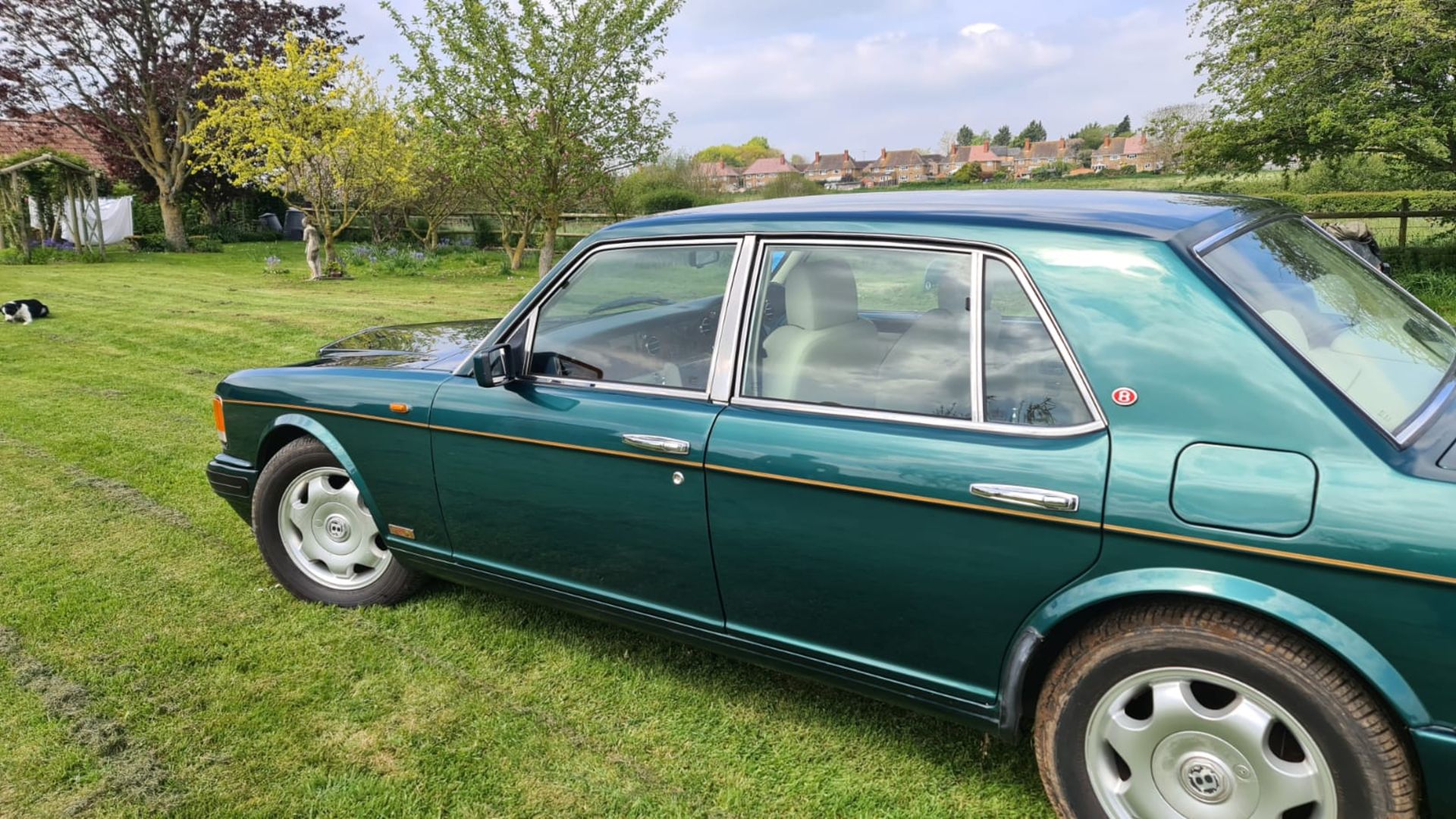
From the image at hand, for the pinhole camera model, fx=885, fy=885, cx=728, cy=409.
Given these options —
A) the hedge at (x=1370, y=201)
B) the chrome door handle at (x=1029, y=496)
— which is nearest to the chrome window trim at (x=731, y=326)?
the chrome door handle at (x=1029, y=496)

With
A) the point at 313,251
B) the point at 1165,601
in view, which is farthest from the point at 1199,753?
the point at 313,251

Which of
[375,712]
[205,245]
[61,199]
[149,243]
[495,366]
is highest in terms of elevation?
[61,199]

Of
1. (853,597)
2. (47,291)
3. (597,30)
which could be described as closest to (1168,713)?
(853,597)

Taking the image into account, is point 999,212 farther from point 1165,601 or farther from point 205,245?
point 205,245

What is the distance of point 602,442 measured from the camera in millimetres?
2711

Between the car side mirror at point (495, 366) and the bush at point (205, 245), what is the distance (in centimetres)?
2848

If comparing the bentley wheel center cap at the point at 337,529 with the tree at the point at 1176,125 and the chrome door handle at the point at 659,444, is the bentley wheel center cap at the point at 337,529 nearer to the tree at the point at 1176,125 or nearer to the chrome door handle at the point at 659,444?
the chrome door handle at the point at 659,444

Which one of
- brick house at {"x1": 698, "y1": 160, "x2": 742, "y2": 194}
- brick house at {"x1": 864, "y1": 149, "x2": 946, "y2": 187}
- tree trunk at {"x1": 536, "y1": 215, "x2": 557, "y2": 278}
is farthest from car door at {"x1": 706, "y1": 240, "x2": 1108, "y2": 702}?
brick house at {"x1": 864, "y1": 149, "x2": 946, "y2": 187}

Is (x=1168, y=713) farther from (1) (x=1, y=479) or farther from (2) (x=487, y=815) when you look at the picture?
(1) (x=1, y=479)

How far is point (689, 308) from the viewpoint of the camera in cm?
324

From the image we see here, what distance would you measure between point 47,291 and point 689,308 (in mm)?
16359

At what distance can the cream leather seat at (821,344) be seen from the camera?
2.52 m

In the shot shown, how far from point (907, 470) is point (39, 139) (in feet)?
127

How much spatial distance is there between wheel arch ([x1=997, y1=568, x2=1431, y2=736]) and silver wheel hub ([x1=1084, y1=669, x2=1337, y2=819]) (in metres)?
0.17
